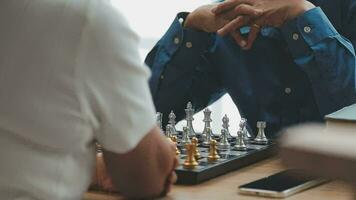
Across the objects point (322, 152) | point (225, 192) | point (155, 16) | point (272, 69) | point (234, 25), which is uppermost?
point (155, 16)

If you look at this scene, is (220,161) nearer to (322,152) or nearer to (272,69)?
(272,69)

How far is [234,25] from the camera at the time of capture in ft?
6.50

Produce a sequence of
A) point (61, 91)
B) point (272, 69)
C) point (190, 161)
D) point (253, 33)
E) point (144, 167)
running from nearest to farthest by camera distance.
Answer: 1. point (61, 91)
2. point (144, 167)
3. point (190, 161)
4. point (253, 33)
5. point (272, 69)

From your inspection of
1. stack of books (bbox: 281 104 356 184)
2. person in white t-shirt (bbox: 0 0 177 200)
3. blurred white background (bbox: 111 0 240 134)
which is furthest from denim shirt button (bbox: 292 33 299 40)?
blurred white background (bbox: 111 0 240 134)

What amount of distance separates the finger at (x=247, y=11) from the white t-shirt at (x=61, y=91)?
2.59ft

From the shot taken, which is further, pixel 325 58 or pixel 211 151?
pixel 325 58

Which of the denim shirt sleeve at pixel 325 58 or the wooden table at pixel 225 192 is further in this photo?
the denim shirt sleeve at pixel 325 58

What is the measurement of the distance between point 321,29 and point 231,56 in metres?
0.39

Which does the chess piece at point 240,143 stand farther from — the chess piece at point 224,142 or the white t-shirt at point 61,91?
the white t-shirt at point 61,91

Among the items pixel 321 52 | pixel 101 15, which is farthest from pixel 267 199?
pixel 321 52

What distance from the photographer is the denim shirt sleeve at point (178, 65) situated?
7.06 ft

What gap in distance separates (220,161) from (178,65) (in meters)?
0.69

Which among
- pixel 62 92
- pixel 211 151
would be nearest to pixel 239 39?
pixel 211 151

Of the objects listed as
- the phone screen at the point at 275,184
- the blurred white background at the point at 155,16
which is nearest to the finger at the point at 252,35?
the phone screen at the point at 275,184
